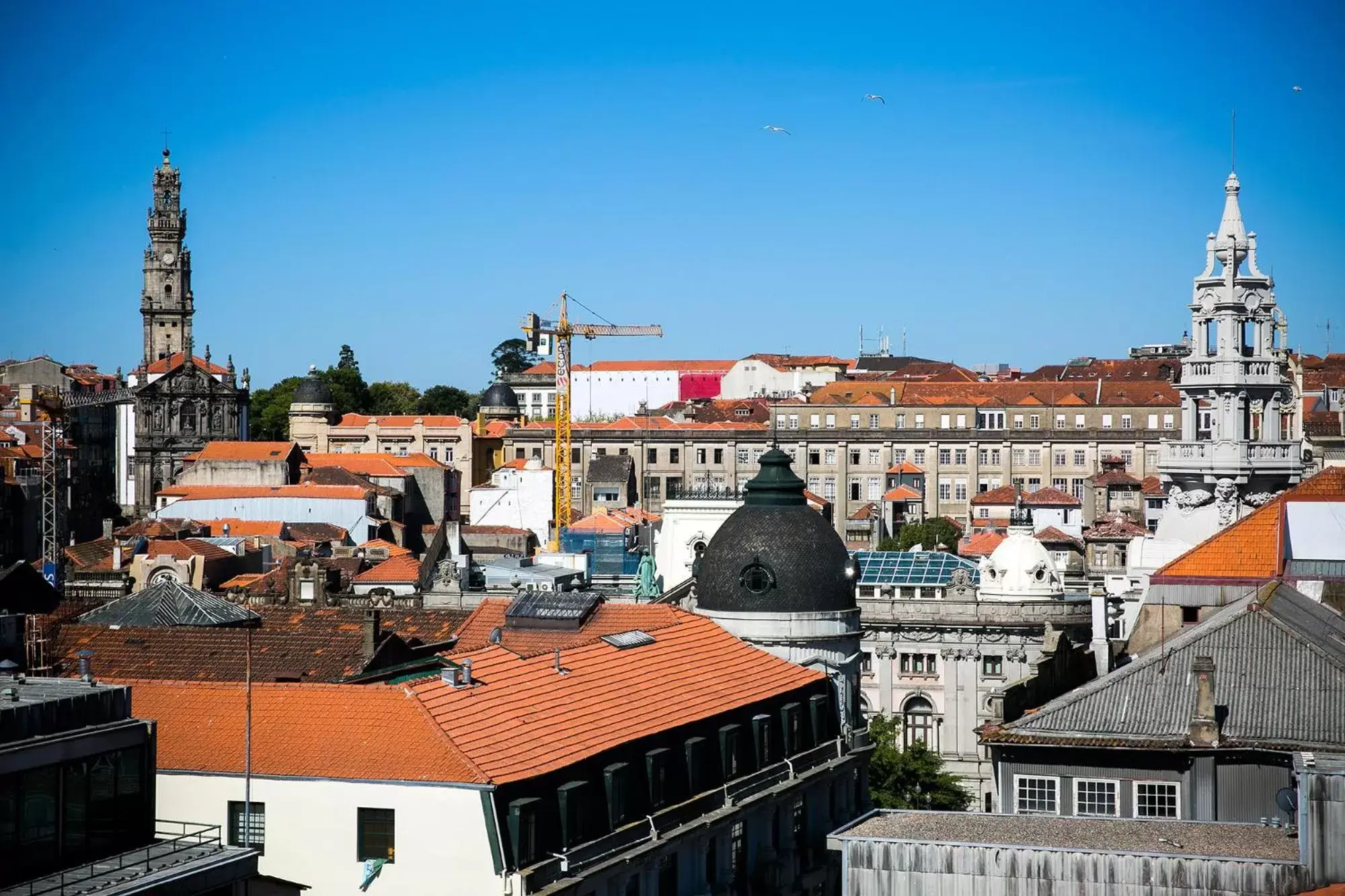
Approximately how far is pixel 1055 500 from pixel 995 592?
204 ft

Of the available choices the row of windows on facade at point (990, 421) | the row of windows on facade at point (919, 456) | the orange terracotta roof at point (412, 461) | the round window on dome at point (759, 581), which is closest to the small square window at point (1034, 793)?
the round window on dome at point (759, 581)

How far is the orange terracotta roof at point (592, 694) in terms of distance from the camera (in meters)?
33.7

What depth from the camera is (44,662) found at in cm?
4125

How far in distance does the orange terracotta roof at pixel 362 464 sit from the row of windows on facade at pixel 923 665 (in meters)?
62.4

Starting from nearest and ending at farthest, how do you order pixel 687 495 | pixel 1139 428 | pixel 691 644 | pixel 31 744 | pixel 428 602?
1. pixel 31 744
2. pixel 691 644
3. pixel 428 602
4. pixel 687 495
5. pixel 1139 428

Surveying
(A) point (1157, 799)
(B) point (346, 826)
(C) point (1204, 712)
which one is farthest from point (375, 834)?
(C) point (1204, 712)

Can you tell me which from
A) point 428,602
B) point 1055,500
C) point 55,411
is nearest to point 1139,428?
point 1055,500

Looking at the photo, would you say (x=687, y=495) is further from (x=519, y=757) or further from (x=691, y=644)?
(x=519, y=757)

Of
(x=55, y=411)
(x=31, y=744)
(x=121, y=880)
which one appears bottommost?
(x=121, y=880)

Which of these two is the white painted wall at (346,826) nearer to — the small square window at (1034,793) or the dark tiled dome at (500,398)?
the small square window at (1034,793)

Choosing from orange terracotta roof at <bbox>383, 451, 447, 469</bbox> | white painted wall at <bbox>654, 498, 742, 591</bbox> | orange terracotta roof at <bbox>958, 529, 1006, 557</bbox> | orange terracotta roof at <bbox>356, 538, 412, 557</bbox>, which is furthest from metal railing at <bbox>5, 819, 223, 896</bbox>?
orange terracotta roof at <bbox>383, 451, 447, 469</bbox>

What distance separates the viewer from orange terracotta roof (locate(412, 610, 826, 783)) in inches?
1326

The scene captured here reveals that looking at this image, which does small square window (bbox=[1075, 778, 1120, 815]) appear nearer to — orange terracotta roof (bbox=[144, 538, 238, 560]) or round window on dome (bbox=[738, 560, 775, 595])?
round window on dome (bbox=[738, 560, 775, 595])

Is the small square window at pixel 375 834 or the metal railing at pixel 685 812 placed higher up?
the small square window at pixel 375 834
